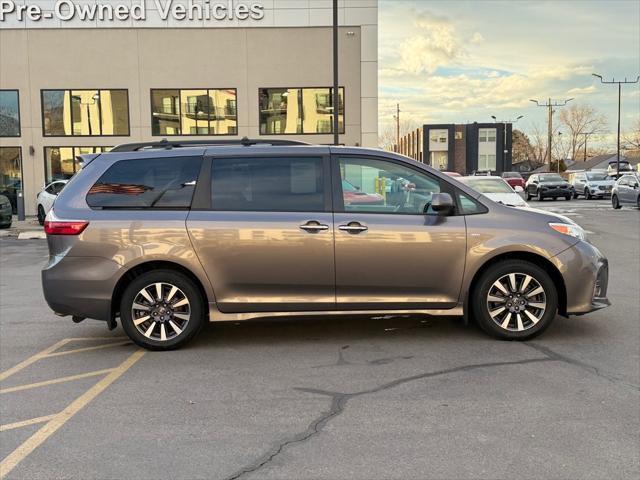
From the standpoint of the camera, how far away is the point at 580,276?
5812 mm

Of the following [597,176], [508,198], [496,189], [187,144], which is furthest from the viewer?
[597,176]

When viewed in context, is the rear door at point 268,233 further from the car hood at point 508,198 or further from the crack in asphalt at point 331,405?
the car hood at point 508,198

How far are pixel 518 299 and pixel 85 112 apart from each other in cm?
2428

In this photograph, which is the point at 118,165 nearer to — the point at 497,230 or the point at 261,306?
the point at 261,306

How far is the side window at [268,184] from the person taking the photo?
5.76m

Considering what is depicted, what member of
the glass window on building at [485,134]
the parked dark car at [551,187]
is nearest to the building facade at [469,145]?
the glass window on building at [485,134]

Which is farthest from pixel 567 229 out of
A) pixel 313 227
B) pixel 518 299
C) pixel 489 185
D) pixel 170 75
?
pixel 170 75

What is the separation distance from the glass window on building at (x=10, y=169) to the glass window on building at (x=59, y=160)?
1174mm

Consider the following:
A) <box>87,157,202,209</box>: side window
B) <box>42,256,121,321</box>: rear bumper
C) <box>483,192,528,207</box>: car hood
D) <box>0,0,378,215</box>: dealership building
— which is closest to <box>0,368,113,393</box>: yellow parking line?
<box>42,256,121,321</box>: rear bumper

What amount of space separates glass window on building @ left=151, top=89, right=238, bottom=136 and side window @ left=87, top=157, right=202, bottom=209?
2076cm

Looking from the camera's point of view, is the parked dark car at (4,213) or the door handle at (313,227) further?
the parked dark car at (4,213)

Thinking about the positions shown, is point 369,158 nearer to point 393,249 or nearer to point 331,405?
point 393,249

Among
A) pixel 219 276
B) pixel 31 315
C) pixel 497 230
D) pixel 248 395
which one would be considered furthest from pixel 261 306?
pixel 31 315

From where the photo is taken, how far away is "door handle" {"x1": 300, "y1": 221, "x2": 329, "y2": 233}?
566 centimetres
